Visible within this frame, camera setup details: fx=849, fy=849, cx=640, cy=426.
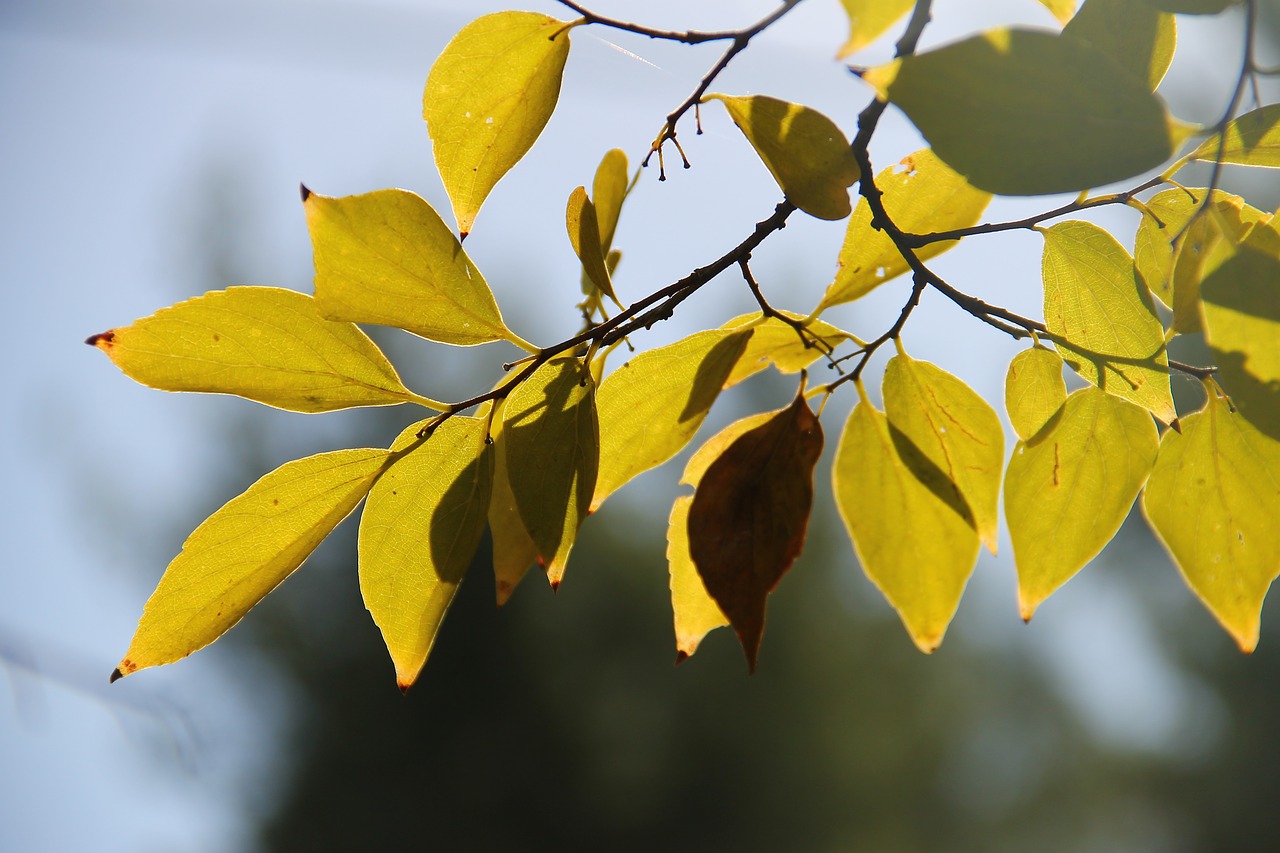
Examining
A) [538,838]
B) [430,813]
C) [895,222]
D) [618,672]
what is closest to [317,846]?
[430,813]

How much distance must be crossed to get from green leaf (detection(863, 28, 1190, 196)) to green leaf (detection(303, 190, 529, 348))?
0.13 m

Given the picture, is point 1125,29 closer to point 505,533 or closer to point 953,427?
point 953,427

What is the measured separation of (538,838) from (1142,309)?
14.6 feet

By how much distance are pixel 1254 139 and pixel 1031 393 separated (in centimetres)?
9

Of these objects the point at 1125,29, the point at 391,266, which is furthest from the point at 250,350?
the point at 1125,29

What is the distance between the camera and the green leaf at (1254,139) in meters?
0.24

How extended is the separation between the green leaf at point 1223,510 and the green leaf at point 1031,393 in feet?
0.11

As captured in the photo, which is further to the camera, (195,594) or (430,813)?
(430,813)

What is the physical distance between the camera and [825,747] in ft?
14.6

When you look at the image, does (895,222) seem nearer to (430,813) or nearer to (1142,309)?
(1142,309)

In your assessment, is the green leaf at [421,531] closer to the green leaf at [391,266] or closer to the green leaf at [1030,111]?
the green leaf at [391,266]

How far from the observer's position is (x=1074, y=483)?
0.26 m

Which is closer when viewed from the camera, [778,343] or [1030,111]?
[1030,111]

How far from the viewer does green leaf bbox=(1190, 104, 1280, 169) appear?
243mm
